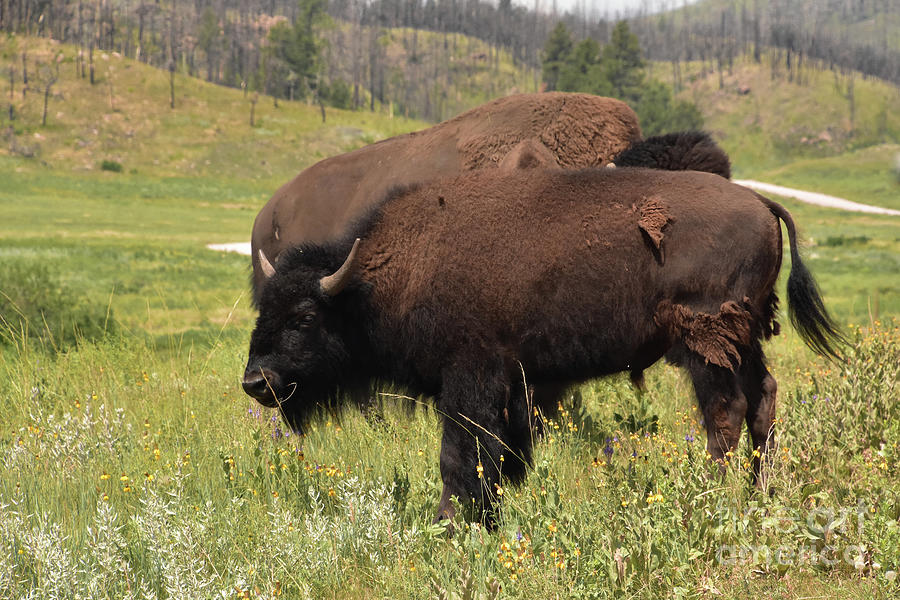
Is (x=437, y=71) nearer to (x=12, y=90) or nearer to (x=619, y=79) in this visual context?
(x=619, y=79)

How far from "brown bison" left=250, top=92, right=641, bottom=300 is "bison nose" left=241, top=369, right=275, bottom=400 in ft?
4.66

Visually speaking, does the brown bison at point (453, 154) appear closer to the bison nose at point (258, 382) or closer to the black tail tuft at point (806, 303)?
the bison nose at point (258, 382)

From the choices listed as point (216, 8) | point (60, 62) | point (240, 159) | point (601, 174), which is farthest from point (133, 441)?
point (216, 8)

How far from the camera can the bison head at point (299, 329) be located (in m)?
4.75

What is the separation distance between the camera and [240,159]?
204ft

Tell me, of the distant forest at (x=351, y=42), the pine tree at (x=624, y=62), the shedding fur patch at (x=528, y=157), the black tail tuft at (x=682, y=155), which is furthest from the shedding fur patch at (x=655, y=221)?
the distant forest at (x=351, y=42)

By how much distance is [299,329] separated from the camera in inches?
191

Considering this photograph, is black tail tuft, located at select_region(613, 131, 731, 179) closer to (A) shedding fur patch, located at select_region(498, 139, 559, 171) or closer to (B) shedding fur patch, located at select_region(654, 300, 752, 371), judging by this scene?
(A) shedding fur patch, located at select_region(498, 139, 559, 171)

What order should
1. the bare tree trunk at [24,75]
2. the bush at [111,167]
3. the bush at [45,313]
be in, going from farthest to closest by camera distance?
the bare tree trunk at [24,75]
the bush at [111,167]
the bush at [45,313]

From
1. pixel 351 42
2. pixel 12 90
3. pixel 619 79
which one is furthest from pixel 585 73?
pixel 351 42

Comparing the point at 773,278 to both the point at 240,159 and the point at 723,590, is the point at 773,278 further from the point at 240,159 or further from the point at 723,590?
the point at 240,159

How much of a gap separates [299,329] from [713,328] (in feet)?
7.32

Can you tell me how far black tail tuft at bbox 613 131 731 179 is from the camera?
17.4ft

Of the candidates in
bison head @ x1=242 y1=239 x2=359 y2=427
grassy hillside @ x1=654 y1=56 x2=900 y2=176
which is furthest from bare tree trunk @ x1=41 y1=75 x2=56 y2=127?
bison head @ x1=242 y1=239 x2=359 y2=427
